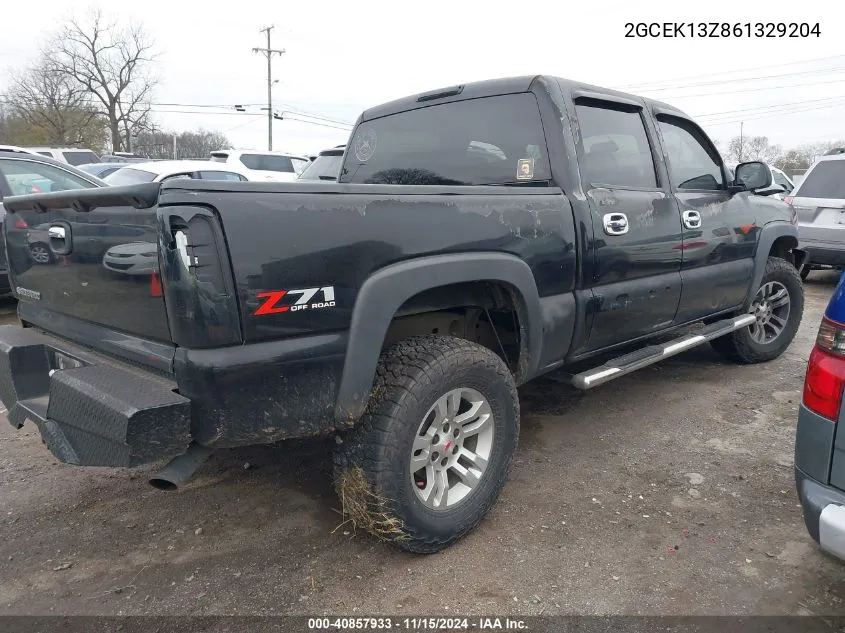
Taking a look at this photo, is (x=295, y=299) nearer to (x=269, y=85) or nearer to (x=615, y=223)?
(x=615, y=223)

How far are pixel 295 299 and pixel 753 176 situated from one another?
353 cm

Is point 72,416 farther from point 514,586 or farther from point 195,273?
point 514,586

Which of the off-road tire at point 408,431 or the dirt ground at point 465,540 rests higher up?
the off-road tire at point 408,431

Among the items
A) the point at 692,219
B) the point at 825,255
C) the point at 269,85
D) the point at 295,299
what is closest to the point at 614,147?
the point at 692,219

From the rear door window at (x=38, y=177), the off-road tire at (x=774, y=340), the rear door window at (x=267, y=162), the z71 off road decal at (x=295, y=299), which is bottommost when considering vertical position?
the off-road tire at (x=774, y=340)

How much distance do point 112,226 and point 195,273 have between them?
533mm

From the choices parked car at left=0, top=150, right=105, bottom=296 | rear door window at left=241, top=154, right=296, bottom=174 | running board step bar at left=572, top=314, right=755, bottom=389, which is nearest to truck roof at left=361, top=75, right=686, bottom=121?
running board step bar at left=572, top=314, right=755, bottom=389

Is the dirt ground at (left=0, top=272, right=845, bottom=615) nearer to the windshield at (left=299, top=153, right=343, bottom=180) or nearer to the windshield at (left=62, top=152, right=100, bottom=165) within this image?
the windshield at (left=299, top=153, right=343, bottom=180)

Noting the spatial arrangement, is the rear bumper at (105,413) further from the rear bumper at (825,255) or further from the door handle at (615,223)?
the rear bumper at (825,255)

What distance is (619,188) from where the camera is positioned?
3.30m

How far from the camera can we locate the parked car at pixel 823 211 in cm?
779

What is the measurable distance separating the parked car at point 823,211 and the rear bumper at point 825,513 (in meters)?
6.97

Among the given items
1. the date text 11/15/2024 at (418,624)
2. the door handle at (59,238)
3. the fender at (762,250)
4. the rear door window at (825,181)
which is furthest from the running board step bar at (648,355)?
the rear door window at (825,181)

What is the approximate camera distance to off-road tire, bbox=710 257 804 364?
15.8 feet
